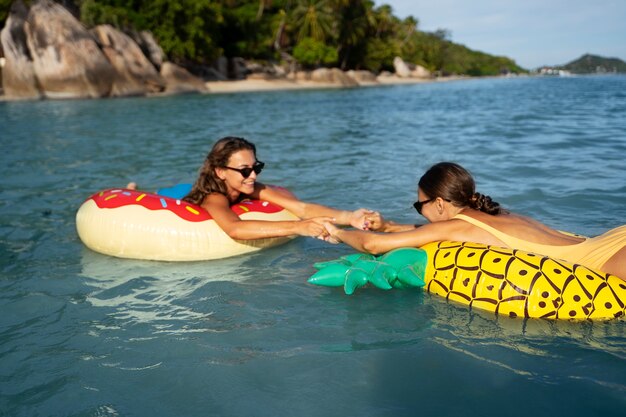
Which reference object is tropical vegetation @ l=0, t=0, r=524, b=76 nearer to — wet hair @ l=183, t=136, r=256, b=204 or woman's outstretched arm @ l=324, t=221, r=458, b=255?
wet hair @ l=183, t=136, r=256, b=204

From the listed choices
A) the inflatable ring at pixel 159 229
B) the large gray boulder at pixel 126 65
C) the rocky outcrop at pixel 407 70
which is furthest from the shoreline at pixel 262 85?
the inflatable ring at pixel 159 229

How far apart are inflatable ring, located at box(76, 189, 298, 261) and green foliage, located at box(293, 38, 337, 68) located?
154ft

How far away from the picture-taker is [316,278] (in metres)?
4.06

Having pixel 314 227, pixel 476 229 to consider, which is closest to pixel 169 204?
pixel 314 227

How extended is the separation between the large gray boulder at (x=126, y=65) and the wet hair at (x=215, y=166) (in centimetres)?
2801

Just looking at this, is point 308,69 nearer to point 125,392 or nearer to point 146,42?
point 146,42

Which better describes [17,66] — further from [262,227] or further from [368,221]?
[368,221]

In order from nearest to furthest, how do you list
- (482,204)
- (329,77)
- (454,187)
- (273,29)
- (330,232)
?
(454,187) < (482,204) < (330,232) < (329,77) < (273,29)

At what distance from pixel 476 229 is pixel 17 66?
30.4 m

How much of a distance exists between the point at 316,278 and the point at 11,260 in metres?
3.04

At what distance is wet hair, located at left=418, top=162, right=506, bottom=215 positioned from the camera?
396 cm

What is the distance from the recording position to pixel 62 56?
94.6 ft

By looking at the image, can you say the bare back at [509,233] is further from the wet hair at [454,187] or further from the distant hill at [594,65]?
the distant hill at [594,65]

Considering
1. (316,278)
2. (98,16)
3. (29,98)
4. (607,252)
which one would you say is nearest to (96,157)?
(316,278)
